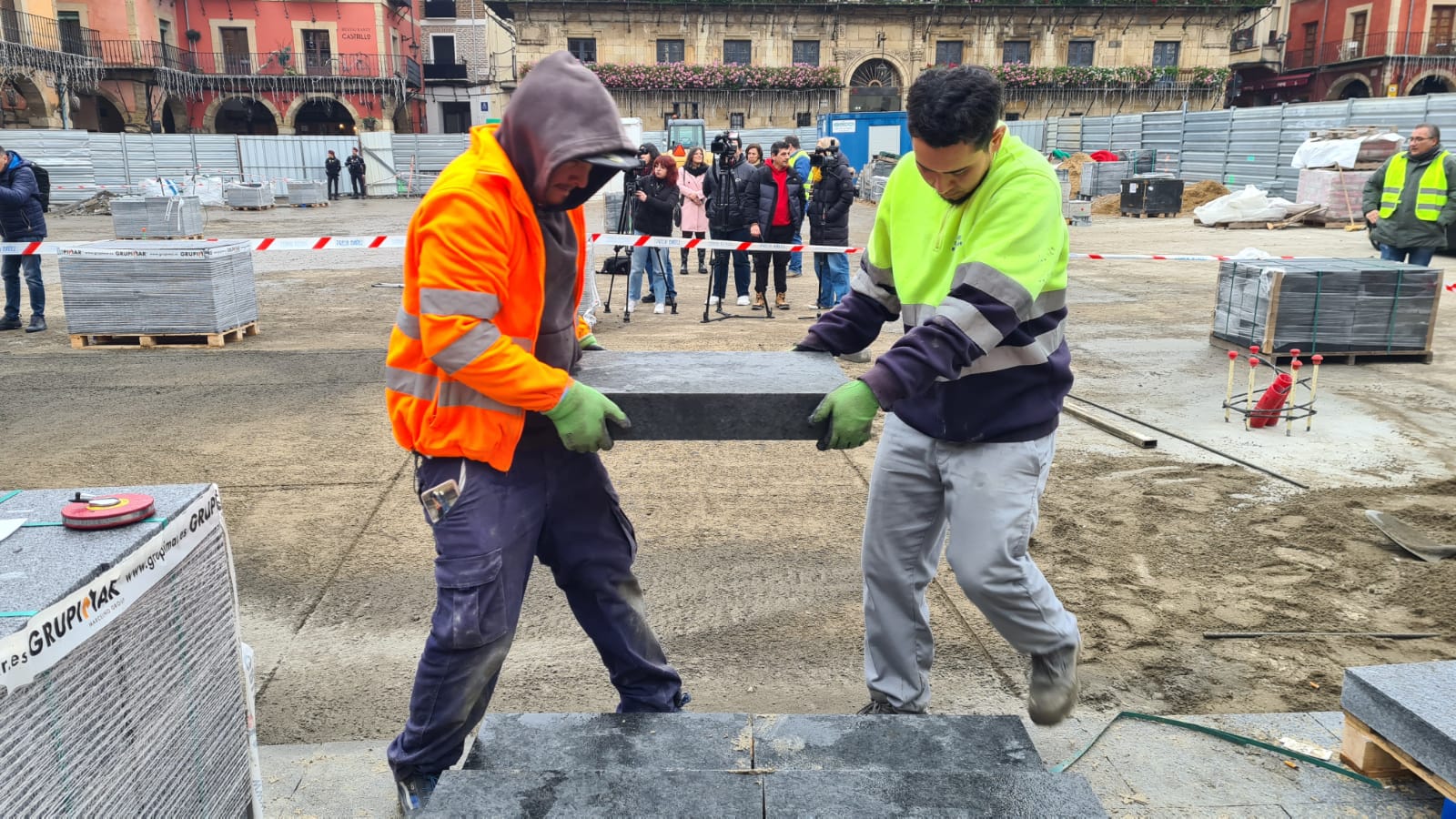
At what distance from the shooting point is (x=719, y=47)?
4925 centimetres

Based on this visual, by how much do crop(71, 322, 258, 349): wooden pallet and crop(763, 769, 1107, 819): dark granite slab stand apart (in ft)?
29.3

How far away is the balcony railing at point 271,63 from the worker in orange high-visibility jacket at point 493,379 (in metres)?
53.0

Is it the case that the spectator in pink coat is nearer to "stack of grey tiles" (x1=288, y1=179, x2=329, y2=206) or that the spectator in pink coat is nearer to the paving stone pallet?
the paving stone pallet

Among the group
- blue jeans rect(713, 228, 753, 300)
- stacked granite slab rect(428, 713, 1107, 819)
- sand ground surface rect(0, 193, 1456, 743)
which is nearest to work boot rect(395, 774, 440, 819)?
stacked granite slab rect(428, 713, 1107, 819)

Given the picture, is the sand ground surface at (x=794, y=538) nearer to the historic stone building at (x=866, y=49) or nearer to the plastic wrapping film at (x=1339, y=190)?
the plastic wrapping film at (x=1339, y=190)

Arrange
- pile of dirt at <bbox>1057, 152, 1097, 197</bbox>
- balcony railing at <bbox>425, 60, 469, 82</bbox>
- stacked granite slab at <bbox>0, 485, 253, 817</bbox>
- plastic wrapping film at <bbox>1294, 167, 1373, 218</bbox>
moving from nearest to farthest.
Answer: stacked granite slab at <bbox>0, 485, 253, 817</bbox>
plastic wrapping film at <bbox>1294, 167, 1373, 218</bbox>
pile of dirt at <bbox>1057, 152, 1097, 197</bbox>
balcony railing at <bbox>425, 60, 469, 82</bbox>

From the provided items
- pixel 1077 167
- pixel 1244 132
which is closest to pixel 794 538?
pixel 1244 132

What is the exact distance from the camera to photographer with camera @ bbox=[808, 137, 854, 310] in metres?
11.5

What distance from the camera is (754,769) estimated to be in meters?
2.47

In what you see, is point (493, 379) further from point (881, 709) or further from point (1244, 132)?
point (1244, 132)

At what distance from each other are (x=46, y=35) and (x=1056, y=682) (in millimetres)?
50267

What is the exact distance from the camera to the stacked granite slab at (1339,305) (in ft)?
27.0

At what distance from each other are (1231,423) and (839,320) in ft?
15.1

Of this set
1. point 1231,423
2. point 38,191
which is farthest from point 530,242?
point 38,191
